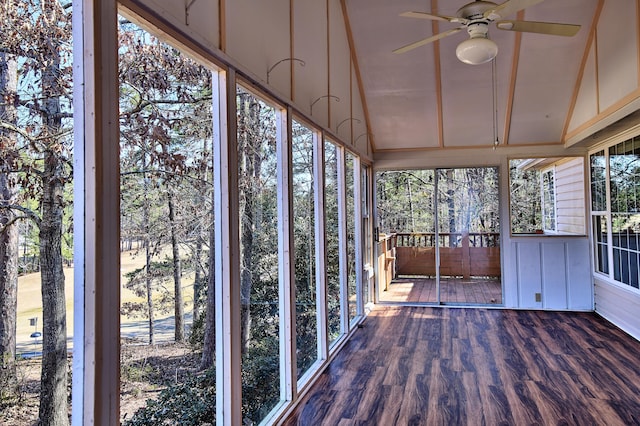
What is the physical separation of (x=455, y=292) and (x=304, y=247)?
3848 millimetres

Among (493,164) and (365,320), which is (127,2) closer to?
(365,320)

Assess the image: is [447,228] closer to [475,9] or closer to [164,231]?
[475,9]

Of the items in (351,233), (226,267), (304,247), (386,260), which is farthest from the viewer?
(386,260)

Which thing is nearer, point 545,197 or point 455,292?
point 545,197

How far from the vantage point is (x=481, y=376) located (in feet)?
11.4

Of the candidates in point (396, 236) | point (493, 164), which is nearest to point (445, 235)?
point (396, 236)

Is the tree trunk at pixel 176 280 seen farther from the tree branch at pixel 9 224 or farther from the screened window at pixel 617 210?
the screened window at pixel 617 210

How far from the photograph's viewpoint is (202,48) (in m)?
1.90

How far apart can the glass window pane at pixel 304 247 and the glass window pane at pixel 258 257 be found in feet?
1.27

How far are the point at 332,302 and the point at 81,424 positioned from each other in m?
3.17

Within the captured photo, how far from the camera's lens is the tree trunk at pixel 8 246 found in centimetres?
104

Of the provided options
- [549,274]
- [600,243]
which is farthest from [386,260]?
[600,243]

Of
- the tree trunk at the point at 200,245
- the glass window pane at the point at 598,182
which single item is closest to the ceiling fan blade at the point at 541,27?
the tree trunk at the point at 200,245

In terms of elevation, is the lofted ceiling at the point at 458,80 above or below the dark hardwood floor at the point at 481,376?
above
